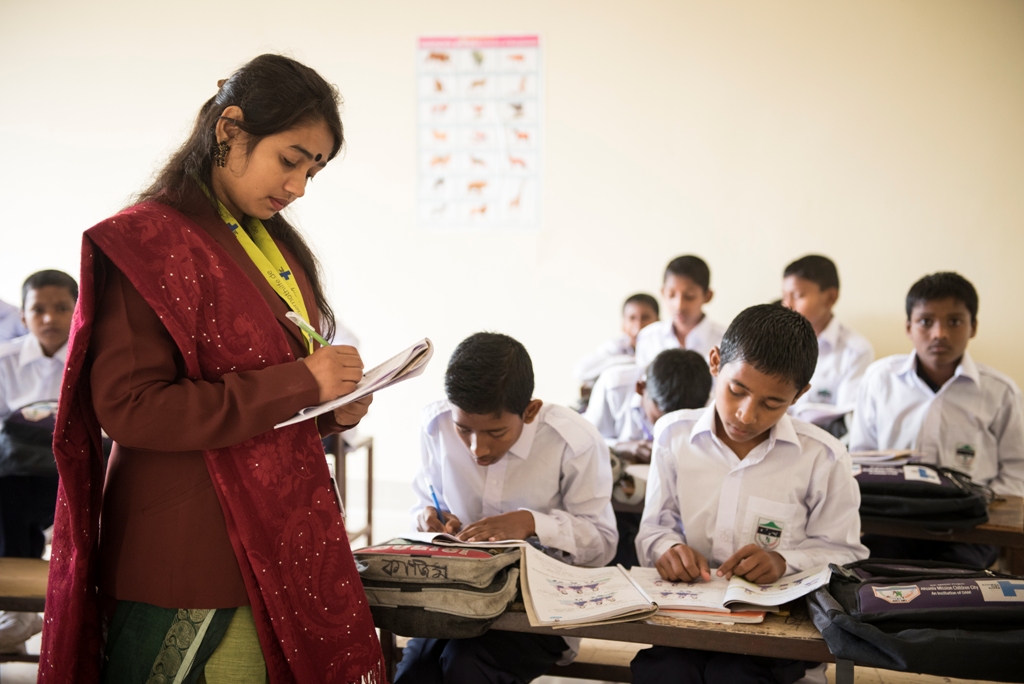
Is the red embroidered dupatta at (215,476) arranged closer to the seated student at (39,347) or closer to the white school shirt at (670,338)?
the seated student at (39,347)

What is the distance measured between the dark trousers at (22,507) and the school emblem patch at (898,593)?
2574 mm

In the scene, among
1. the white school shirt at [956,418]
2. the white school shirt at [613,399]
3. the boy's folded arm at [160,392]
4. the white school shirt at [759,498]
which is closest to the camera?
the boy's folded arm at [160,392]

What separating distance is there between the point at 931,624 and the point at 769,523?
568mm

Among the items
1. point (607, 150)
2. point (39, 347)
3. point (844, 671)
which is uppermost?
point (607, 150)

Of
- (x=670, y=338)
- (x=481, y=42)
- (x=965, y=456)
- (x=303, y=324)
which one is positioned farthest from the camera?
(x=481, y=42)

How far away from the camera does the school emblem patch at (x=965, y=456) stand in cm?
286

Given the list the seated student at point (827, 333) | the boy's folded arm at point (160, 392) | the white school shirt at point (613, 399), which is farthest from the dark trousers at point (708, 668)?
the seated student at point (827, 333)

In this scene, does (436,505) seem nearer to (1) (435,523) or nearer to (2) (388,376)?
(1) (435,523)

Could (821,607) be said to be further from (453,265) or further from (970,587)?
(453,265)

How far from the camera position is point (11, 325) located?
3496 mm

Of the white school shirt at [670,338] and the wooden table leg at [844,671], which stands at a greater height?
the white school shirt at [670,338]

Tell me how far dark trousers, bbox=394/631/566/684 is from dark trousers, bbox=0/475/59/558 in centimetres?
171

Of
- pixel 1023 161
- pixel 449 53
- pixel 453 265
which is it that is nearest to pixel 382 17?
pixel 449 53

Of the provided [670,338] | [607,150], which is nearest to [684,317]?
[670,338]
